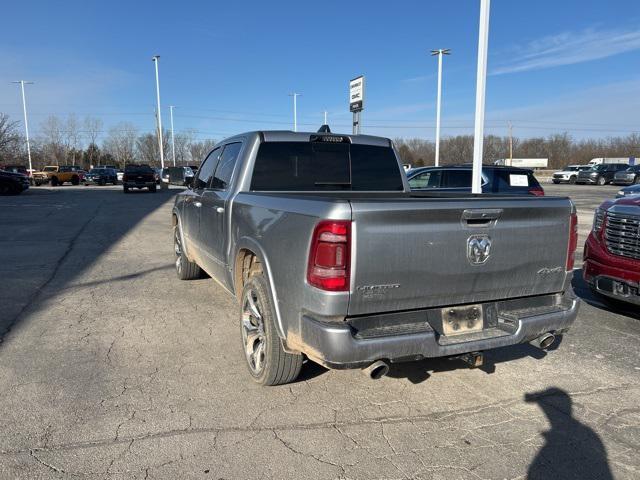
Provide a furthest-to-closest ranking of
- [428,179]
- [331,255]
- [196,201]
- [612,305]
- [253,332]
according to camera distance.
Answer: [428,179] < [612,305] < [196,201] < [253,332] < [331,255]

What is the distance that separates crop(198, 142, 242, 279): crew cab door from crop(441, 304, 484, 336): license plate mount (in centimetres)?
213

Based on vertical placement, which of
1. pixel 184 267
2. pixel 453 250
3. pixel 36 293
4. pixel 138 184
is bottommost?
pixel 36 293

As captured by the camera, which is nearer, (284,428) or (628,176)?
(284,428)

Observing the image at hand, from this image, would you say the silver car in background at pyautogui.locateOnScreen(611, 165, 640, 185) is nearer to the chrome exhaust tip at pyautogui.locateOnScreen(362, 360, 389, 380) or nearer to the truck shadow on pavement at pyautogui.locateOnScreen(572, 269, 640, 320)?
the truck shadow on pavement at pyautogui.locateOnScreen(572, 269, 640, 320)

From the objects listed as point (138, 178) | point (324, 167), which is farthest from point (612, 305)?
point (138, 178)

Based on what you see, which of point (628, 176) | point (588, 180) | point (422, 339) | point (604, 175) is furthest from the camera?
point (588, 180)

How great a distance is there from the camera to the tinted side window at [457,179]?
1152cm

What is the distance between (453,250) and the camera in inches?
117

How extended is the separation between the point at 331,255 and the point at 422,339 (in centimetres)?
77

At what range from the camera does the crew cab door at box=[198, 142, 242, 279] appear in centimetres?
450

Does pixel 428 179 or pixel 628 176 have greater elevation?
pixel 428 179

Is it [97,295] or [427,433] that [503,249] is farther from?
[97,295]

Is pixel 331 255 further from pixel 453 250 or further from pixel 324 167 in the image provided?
pixel 324 167

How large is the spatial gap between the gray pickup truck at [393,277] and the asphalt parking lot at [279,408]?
1.47ft
